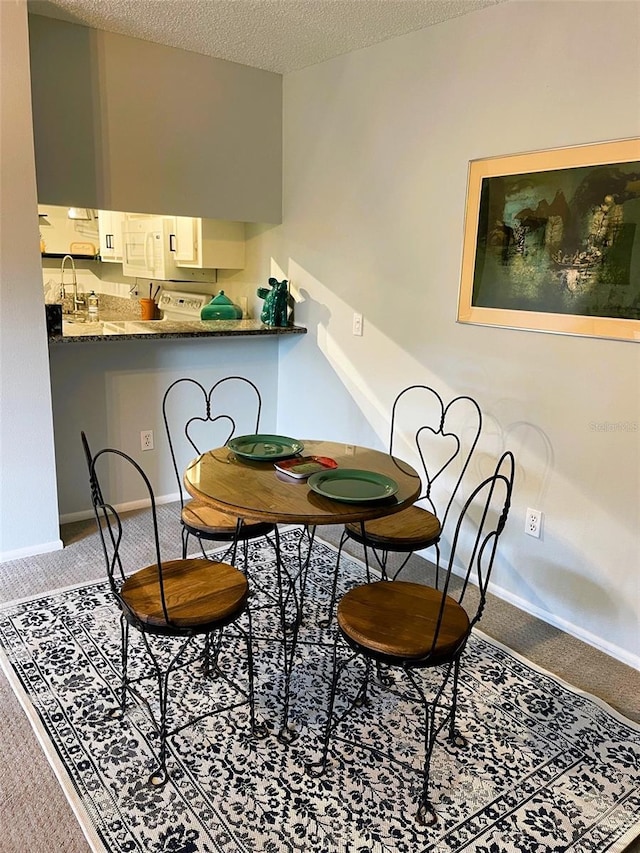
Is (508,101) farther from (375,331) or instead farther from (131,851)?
(131,851)

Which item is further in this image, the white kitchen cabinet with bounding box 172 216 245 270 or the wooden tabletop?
the white kitchen cabinet with bounding box 172 216 245 270

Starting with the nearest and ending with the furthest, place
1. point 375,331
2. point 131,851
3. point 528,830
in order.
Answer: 1. point 131,851
2. point 528,830
3. point 375,331

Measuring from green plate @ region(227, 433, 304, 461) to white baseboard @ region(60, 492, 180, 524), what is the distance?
1.52 m

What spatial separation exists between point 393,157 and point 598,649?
2.31 m

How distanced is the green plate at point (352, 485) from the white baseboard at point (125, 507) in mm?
1921

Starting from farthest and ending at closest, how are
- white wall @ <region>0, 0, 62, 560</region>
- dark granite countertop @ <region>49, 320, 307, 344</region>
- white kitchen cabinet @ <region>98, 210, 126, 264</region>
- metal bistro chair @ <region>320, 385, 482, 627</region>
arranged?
white kitchen cabinet @ <region>98, 210, 126, 264</region> → dark granite countertop @ <region>49, 320, 307, 344</region> → metal bistro chair @ <region>320, 385, 482, 627</region> → white wall @ <region>0, 0, 62, 560</region>

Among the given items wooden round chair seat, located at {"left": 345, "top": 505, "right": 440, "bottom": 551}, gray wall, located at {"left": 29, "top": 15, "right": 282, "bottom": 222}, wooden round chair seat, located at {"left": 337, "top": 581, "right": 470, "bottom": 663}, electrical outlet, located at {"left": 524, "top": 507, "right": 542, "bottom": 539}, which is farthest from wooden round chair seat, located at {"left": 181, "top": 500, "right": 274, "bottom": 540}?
gray wall, located at {"left": 29, "top": 15, "right": 282, "bottom": 222}

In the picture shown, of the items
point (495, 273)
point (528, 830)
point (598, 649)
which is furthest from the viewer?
point (495, 273)

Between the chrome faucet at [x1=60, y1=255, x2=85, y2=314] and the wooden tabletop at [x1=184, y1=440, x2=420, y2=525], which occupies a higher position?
the chrome faucet at [x1=60, y1=255, x2=85, y2=314]

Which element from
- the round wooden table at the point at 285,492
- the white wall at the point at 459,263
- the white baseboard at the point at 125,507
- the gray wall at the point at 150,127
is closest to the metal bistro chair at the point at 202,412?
the white baseboard at the point at 125,507

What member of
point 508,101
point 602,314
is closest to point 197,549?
point 602,314

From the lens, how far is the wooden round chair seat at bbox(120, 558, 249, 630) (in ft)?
5.58

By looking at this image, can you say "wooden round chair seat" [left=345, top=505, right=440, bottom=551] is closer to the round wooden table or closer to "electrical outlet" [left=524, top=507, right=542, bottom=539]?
the round wooden table

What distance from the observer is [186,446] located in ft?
12.4
